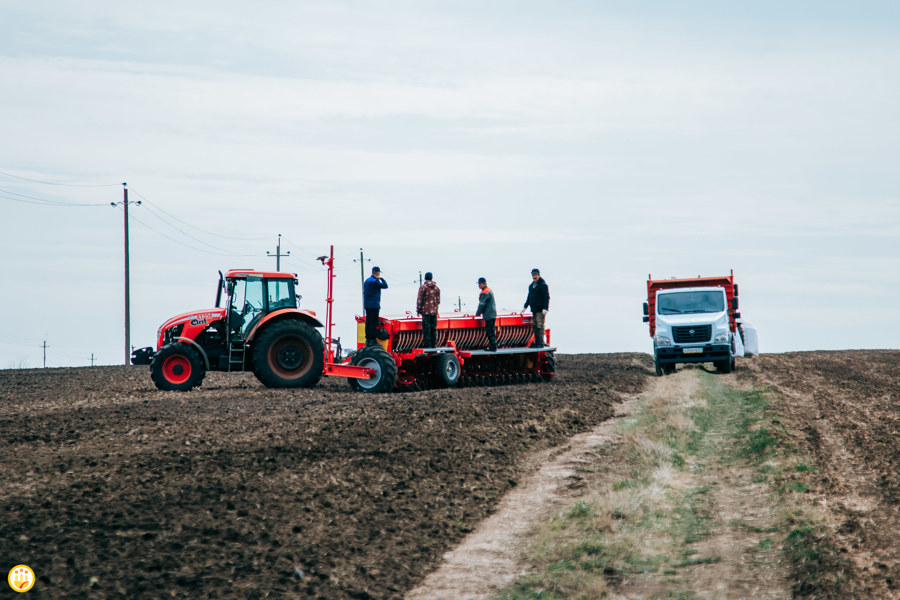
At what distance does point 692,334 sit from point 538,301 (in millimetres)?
6374

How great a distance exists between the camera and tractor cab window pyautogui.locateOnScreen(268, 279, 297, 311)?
1911 centimetres

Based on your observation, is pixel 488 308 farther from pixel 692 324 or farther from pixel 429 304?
pixel 692 324

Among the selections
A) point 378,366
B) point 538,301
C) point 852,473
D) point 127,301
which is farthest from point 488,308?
point 127,301

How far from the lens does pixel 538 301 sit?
22531 millimetres

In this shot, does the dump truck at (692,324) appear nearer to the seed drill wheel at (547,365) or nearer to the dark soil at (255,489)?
the seed drill wheel at (547,365)

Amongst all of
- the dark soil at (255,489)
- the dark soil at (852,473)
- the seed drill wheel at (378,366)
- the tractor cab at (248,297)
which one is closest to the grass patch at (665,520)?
the dark soil at (852,473)

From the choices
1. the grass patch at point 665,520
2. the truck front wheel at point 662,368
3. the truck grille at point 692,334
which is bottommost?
the grass patch at point 665,520

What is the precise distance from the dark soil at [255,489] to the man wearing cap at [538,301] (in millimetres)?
6189

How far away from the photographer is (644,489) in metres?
10.5

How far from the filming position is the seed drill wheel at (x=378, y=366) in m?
18.9

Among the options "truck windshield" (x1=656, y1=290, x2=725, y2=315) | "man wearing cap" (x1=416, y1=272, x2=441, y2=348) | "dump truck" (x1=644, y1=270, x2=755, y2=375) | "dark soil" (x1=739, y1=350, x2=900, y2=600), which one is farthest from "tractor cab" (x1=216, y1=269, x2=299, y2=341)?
"truck windshield" (x1=656, y1=290, x2=725, y2=315)

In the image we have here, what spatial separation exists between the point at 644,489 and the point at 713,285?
769 inches

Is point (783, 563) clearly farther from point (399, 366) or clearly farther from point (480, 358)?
point (480, 358)

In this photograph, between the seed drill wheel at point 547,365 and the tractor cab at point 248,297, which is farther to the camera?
the seed drill wheel at point 547,365
